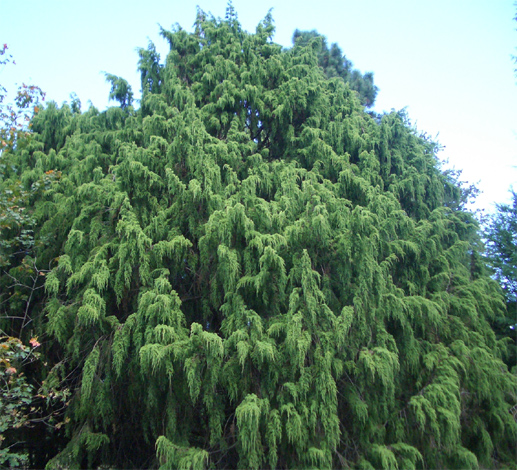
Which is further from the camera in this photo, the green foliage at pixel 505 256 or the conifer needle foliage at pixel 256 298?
the green foliage at pixel 505 256

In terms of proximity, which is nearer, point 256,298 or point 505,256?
point 256,298

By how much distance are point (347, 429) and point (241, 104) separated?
18.5 feet

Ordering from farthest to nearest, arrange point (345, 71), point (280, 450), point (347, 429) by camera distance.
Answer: point (345, 71), point (347, 429), point (280, 450)

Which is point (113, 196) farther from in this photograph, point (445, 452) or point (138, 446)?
point (445, 452)

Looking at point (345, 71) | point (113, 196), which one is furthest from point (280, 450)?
point (345, 71)

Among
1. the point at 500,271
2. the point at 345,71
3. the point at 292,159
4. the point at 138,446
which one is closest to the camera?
the point at 138,446

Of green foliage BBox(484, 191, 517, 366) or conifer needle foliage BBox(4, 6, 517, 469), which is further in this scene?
green foliage BBox(484, 191, 517, 366)

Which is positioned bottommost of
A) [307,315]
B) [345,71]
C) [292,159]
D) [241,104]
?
[307,315]

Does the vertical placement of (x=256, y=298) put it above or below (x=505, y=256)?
below

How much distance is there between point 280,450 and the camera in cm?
526

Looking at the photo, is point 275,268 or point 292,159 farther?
point 292,159

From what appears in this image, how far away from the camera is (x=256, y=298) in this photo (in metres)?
5.91

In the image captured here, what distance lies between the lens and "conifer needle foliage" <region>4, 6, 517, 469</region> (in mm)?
5320

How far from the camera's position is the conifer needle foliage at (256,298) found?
209 inches
